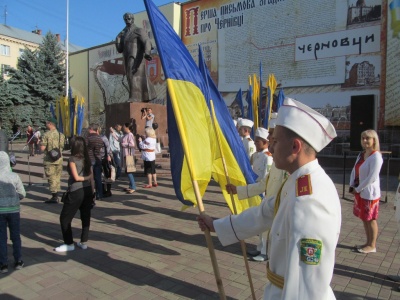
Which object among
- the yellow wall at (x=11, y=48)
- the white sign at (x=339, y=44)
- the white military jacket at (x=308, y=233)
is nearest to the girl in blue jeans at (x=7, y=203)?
the white military jacket at (x=308, y=233)

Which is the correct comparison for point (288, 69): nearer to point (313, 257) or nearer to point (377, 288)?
point (377, 288)

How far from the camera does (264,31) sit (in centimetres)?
1989

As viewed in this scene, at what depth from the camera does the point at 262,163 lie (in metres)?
4.96

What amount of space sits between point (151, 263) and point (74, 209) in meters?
1.42

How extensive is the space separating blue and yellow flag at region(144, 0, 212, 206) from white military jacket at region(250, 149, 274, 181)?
5.70 feet

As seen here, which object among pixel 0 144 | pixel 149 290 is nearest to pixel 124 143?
pixel 0 144

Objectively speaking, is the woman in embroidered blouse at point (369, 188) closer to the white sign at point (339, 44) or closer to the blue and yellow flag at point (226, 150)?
the blue and yellow flag at point (226, 150)

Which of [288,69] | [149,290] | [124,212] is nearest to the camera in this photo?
[149,290]

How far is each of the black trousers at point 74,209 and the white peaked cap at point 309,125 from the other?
13.2 ft

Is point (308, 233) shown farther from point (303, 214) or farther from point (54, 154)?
point (54, 154)

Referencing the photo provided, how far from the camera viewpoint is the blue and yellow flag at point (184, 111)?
285 cm

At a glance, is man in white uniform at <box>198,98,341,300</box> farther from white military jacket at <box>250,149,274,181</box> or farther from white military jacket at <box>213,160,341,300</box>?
white military jacket at <box>250,149,274,181</box>

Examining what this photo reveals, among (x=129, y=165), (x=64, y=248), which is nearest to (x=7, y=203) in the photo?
(x=64, y=248)

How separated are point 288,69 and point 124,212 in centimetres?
1446
